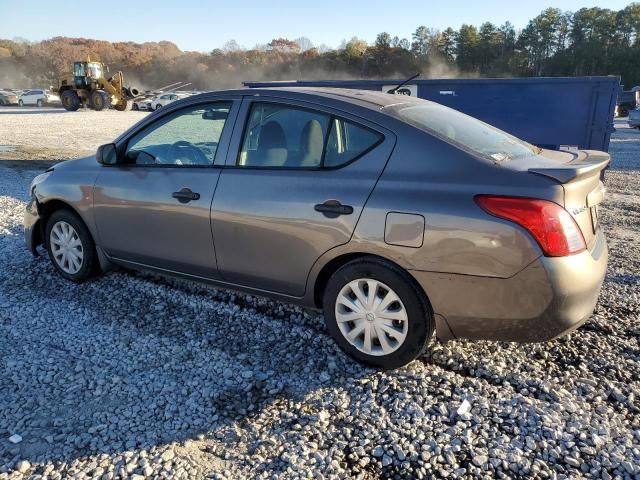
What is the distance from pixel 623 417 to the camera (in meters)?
2.73

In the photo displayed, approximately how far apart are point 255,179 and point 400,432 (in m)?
1.82

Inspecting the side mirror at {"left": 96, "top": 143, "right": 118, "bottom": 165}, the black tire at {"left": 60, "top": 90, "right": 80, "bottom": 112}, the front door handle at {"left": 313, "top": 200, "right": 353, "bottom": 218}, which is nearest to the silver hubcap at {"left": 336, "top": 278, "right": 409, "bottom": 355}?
the front door handle at {"left": 313, "top": 200, "right": 353, "bottom": 218}

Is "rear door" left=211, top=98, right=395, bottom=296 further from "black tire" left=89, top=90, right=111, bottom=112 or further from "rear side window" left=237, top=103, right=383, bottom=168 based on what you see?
"black tire" left=89, top=90, right=111, bottom=112

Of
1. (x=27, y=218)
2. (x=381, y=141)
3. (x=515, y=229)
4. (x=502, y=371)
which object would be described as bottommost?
(x=502, y=371)

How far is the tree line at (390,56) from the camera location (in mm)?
69188

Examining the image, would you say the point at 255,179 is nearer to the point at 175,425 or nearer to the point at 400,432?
the point at 175,425

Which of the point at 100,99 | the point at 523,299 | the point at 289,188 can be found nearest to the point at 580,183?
the point at 523,299

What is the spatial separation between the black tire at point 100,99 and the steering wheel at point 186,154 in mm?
34007

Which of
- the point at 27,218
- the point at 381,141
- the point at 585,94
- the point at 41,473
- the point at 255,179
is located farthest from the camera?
the point at 585,94

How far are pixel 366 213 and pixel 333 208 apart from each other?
0.73 feet

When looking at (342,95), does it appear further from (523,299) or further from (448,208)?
(523,299)

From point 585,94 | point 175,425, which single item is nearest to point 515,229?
point 175,425

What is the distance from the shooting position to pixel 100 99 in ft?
113

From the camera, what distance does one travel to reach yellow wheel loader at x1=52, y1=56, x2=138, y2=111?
3431 centimetres
